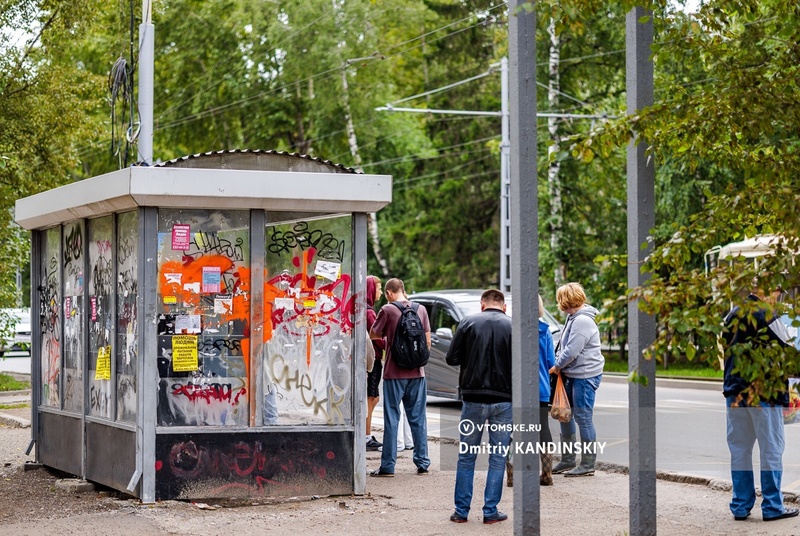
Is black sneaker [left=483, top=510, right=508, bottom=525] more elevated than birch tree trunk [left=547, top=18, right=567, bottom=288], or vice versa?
birch tree trunk [left=547, top=18, right=567, bottom=288]

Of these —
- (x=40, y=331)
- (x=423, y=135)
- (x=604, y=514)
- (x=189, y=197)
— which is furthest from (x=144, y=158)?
(x=423, y=135)

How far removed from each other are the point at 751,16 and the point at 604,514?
4.13 m

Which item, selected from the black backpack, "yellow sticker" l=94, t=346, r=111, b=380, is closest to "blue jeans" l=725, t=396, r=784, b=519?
the black backpack

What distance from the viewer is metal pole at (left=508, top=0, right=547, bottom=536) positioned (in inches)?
253

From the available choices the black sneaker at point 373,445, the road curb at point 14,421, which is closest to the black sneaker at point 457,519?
the black sneaker at point 373,445

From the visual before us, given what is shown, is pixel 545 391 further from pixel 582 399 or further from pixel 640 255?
pixel 640 255

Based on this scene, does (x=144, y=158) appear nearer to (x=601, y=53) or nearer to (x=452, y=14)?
(x=601, y=53)

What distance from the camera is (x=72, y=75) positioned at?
23016 millimetres

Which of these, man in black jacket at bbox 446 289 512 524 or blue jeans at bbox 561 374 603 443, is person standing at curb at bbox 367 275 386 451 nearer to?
blue jeans at bbox 561 374 603 443

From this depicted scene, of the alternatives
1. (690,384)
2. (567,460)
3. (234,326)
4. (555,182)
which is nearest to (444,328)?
(567,460)

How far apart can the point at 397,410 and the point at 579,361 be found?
1733 mm

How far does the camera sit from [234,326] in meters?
9.23

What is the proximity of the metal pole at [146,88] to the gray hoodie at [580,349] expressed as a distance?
6261mm

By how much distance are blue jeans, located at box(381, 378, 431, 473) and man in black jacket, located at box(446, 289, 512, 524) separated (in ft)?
7.40
